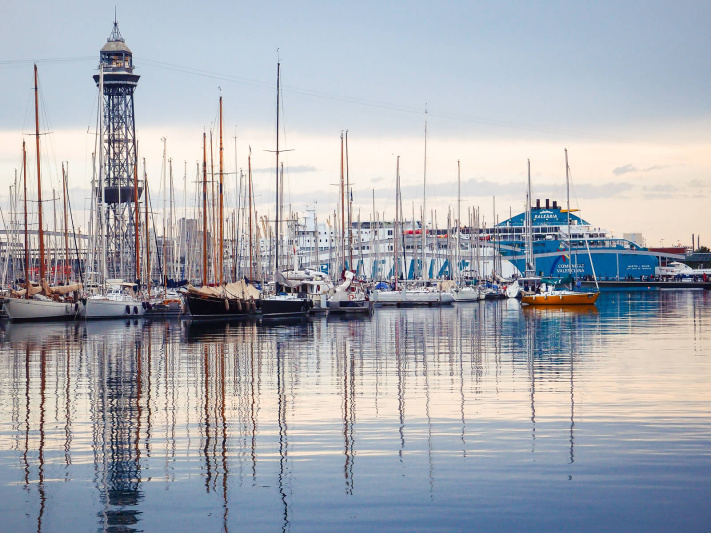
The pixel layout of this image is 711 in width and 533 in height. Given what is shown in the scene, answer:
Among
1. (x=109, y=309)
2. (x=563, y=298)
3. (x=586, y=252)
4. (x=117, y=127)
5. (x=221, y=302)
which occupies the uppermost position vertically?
(x=117, y=127)

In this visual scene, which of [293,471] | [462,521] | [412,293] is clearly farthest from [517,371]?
[412,293]

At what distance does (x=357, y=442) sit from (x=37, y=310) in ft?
143

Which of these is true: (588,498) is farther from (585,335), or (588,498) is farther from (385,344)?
(585,335)

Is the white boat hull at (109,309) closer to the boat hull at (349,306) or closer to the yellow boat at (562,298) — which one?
the boat hull at (349,306)

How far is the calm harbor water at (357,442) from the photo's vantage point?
10148 millimetres

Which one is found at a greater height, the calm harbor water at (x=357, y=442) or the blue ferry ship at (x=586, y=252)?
the blue ferry ship at (x=586, y=252)

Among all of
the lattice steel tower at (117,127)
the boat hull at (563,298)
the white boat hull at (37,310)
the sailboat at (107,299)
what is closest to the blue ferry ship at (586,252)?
the lattice steel tower at (117,127)

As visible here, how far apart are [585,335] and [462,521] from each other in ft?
96.3

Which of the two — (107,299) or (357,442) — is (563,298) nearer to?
(107,299)

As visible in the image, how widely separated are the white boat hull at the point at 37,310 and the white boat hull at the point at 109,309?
2.59 feet

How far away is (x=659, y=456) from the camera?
1277 centimetres

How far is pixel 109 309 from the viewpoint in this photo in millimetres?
55438

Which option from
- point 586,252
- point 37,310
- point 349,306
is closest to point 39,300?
point 37,310

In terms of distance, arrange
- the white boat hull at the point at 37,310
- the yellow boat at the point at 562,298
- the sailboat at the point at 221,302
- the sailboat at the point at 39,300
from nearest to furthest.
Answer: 1. the sailboat at the point at 221,302
2. the white boat hull at the point at 37,310
3. the sailboat at the point at 39,300
4. the yellow boat at the point at 562,298
